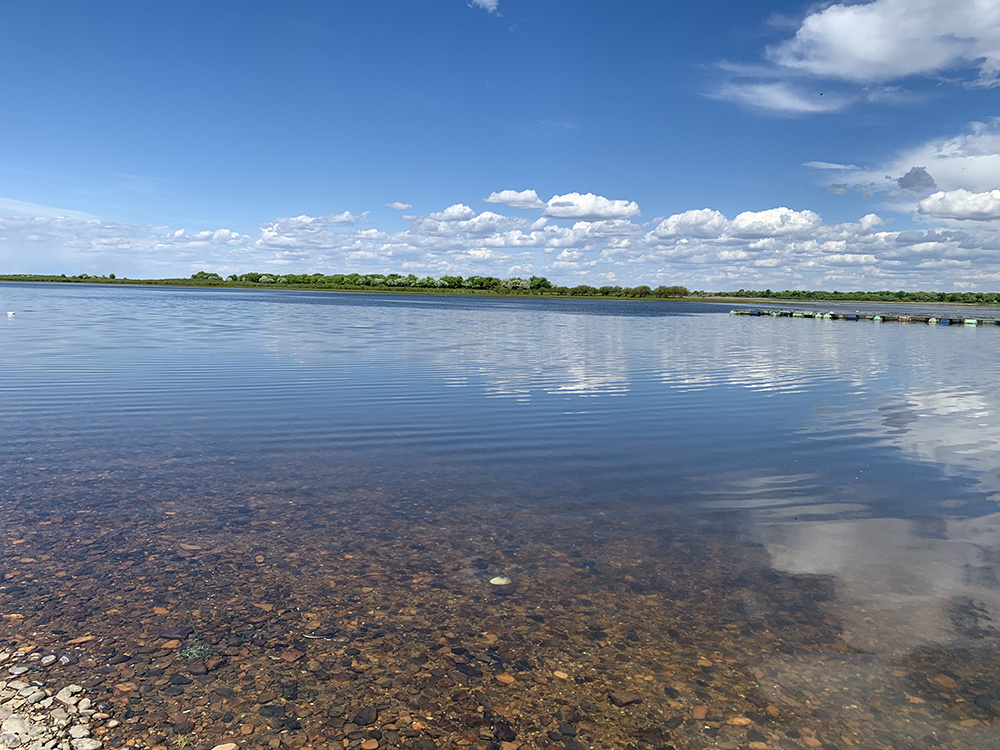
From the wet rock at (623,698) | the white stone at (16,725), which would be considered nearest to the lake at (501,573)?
the wet rock at (623,698)

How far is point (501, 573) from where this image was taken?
Answer: 10.0 meters

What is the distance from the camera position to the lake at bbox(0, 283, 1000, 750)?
6.86m

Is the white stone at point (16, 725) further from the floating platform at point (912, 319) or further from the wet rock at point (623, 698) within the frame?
the floating platform at point (912, 319)

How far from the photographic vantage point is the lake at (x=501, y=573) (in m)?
6.86

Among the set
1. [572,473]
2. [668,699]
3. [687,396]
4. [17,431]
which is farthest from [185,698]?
[687,396]

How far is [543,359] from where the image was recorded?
136 feet

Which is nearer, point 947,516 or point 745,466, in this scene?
point 947,516

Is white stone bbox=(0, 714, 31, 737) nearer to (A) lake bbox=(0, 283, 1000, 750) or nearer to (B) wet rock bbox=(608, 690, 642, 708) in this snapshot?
(A) lake bbox=(0, 283, 1000, 750)

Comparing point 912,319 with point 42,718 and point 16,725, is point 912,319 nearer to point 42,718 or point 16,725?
point 42,718

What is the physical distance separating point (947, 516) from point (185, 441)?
17144mm

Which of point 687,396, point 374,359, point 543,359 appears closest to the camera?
point 687,396

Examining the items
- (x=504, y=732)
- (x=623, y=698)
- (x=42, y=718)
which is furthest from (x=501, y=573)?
(x=42, y=718)

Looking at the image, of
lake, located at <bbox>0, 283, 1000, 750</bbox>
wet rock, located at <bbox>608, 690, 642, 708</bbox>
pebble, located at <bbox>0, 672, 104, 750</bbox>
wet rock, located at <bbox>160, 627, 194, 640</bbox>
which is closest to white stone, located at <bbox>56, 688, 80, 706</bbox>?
pebble, located at <bbox>0, 672, 104, 750</bbox>

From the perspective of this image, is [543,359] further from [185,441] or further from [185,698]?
[185,698]
